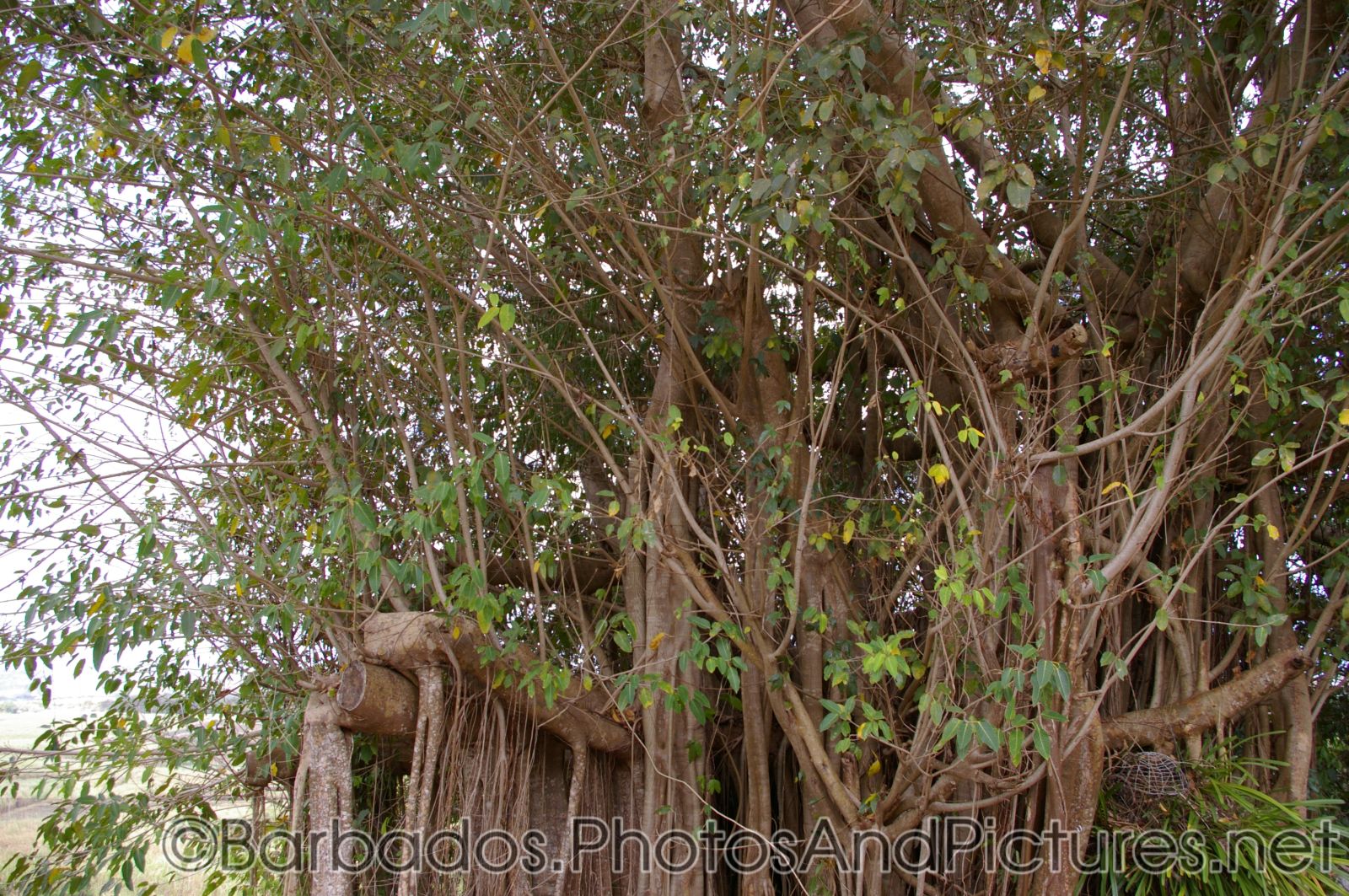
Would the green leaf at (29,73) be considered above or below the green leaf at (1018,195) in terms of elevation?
above

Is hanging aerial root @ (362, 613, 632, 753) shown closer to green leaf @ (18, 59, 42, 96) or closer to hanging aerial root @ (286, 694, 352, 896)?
hanging aerial root @ (286, 694, 352, 896)

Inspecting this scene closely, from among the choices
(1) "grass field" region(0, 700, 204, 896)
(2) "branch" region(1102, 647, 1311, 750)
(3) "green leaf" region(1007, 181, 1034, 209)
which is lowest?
(1) "grass field" region(0, 700, 204, 896)

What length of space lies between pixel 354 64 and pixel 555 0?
88 centimetres

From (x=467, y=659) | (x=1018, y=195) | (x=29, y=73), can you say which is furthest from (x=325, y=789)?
(x=1018, y=195)

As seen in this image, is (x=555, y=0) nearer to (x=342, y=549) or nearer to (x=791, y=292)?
(x=791, y=292)

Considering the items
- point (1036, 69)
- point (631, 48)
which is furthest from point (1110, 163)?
point (631, 48)

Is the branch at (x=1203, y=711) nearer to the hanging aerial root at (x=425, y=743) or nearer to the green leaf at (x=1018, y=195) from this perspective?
the green leaf at (x=1018, y=195)

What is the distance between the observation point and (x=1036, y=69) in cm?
319

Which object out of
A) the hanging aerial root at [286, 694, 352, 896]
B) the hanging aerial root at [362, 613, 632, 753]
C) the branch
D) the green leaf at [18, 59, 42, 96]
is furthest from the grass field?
the branch

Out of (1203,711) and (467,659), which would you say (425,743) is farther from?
(1203,711)

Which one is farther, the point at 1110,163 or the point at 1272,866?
the point at 1110,163

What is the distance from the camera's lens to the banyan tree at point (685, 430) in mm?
3045

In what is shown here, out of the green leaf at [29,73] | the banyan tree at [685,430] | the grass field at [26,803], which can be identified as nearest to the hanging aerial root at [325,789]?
the banyan tree at [685,430]

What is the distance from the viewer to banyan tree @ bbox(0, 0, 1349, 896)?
3.04 meters
